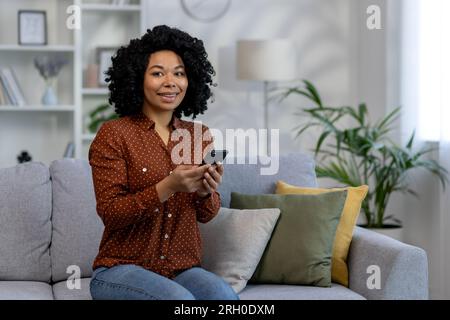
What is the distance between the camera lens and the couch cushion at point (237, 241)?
2.51 meters

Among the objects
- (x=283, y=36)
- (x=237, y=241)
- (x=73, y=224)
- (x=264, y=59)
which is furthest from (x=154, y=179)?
(x=283, y=36)

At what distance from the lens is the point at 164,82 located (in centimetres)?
229

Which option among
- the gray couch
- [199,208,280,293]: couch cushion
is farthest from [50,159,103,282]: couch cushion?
[199,208,280,293]: couch cushion

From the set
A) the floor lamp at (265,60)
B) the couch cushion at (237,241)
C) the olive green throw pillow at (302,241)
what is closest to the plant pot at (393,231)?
the floor lamp at (265,60)

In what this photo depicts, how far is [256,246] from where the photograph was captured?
8.34 ft

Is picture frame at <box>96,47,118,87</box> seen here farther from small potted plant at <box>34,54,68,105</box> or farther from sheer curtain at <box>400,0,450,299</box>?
sheer curtain at <box>400,0,450,299</box>

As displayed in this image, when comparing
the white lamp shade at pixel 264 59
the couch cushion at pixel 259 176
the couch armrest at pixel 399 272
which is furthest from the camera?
the white lamp shade at pixel 264 59

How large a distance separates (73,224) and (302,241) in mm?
750

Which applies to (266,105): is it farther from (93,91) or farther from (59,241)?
(59,241)

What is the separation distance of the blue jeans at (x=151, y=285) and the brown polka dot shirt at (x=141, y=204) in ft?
0.16

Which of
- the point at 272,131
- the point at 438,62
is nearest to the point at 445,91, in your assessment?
the point at 438,62

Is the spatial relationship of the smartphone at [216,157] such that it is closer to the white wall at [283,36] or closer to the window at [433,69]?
the window at [433,69]

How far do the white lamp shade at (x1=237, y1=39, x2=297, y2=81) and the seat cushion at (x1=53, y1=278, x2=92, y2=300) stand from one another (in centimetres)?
256

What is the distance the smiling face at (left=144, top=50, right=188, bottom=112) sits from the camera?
7.52ft
